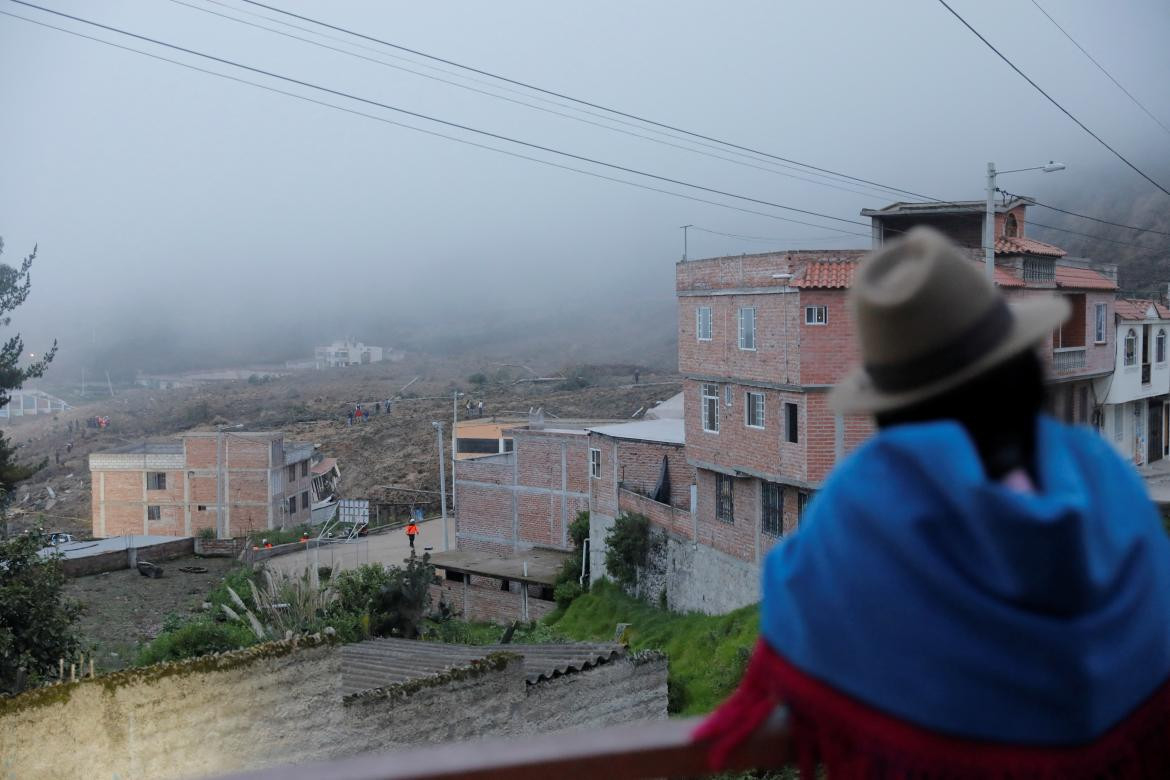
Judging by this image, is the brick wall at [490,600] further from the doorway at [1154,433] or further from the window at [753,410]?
the doorway at [1154,433]

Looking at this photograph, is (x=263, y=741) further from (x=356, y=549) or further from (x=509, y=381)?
(x=509, y=381)

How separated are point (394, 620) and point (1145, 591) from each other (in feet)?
56.3

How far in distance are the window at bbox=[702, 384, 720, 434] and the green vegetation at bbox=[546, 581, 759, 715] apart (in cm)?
447

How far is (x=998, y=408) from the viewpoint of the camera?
1.42 m

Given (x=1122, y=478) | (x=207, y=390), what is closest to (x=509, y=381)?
(x=207, y=390)

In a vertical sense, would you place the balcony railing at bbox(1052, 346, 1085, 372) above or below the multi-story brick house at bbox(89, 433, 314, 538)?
above

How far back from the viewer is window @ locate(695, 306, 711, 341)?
2297cm

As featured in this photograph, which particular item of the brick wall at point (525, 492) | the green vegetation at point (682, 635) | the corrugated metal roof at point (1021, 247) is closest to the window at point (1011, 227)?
the corrugated metal roof at point (1021, 247)

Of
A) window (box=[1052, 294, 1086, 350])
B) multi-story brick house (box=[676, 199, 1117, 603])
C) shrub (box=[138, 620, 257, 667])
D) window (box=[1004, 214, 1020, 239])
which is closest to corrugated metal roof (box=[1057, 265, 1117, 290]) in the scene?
multi-story brick house (box=[676, 199, 1117, 603])

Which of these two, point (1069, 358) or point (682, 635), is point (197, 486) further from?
point (1069, 358)

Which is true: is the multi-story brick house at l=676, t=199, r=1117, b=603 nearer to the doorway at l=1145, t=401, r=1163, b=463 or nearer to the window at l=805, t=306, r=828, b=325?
the window at l=805, t=306, r=828, b=325

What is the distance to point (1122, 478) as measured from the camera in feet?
4.83

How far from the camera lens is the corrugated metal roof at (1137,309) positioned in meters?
28.3

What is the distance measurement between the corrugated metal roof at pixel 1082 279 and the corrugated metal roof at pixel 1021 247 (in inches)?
31.2
